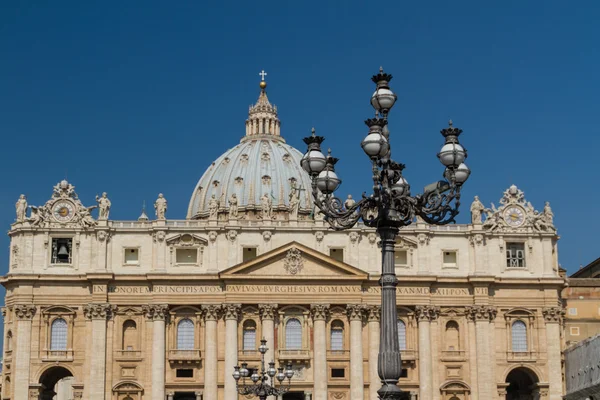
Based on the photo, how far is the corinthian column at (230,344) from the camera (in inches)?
3172

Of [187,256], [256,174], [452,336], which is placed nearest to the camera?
[187,256]

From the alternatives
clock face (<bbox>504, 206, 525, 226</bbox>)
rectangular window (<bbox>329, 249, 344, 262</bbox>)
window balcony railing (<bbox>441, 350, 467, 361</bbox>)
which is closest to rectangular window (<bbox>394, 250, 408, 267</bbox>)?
rectangular window (<bbox>329, 249, 344, 262</bbox>)

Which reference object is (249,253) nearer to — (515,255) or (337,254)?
(337,254)

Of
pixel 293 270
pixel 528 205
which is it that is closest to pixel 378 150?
pixel 293 270

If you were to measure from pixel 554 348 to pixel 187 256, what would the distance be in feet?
88.9

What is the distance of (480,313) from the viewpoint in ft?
275

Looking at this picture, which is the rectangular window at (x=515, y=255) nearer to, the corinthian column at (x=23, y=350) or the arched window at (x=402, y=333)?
the arched window at (x=402, y=333)

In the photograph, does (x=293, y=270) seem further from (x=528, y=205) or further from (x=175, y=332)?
(x=528, y=205)

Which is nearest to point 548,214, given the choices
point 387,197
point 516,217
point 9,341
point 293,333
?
point 516,217

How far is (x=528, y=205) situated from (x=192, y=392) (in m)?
28.1

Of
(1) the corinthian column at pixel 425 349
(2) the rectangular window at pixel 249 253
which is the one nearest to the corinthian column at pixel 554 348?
(1) the corinthian column at pixel 425 349

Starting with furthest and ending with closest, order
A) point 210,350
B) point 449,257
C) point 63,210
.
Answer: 1. point 449,257
2. point 63,210
3. point 210,350

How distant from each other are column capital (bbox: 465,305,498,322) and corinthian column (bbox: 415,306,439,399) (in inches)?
92.4

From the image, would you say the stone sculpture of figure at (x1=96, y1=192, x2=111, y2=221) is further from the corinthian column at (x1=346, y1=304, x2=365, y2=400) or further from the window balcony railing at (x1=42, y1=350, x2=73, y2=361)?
the corinthian column at (x1=346, y1=304, x2=365, y2=400)
